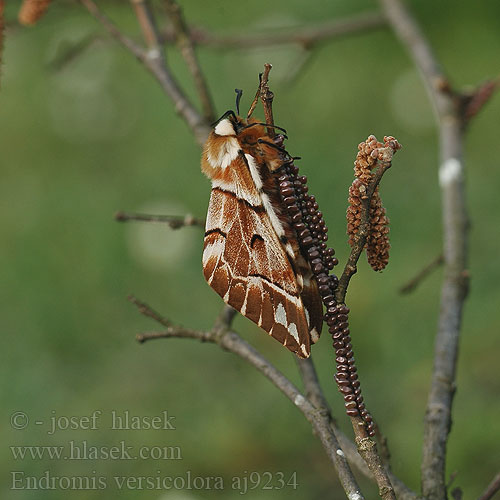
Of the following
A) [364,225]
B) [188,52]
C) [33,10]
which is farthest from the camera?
[188,52]

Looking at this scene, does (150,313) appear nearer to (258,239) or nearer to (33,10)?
(258,239)

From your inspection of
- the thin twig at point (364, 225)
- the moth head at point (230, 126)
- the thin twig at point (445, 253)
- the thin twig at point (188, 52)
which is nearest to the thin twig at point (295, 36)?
the thin twig at point (445, 253)

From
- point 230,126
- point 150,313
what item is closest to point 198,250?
point 150,313

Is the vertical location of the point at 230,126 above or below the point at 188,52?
below

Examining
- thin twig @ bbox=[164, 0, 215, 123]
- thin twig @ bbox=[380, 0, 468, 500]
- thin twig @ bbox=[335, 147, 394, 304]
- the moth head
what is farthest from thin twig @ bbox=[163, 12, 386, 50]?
thin twig @ bbox=[335, 147, 394, 304]

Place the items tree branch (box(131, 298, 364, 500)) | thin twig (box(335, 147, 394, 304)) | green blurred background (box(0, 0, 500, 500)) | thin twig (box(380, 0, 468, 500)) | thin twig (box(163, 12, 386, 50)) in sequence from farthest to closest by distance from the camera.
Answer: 1. thin twig (box(163, 12, 386, 50))
2. green blurred background (box(0, 0, 500, 500))
3. thin twig (box(380, 0, 468, 500))
4. tree branch (box(131, 298, 364, 500))
5. thin twig (box(335, 147, 394, 304))

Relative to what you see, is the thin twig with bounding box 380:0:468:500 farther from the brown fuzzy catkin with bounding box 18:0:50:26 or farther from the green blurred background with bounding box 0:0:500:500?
the brown fuzzy catkin with bounding box 18:0:50:26
